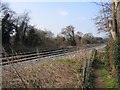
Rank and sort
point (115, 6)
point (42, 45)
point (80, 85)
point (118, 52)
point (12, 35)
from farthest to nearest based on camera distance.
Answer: point (42, 45) → point (12, 35) → point (115, 6) → point (118, 52) → point (80, 85)

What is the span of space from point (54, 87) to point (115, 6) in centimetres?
1089

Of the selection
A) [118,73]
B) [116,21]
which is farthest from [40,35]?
[118,73]

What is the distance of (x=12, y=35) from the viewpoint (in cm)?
6103

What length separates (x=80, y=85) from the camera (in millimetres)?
15734

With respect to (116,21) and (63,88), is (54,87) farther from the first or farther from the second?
(116,21)

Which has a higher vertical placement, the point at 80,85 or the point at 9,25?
the point at 9,25

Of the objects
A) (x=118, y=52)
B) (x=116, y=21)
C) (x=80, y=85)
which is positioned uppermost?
(x=116, y=21)

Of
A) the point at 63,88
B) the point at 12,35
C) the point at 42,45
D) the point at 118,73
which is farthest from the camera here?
the point at 42,45

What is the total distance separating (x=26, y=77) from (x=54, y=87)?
130cm

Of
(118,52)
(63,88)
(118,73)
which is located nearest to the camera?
(63,88)

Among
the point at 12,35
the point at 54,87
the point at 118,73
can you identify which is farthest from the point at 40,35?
the point at 54,87

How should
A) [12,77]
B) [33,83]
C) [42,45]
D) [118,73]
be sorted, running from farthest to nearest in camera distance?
[42,45], [118,73], [12,77], [33,83]

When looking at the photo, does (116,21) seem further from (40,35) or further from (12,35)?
(40,35)

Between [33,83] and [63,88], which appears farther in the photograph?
[63,88]
